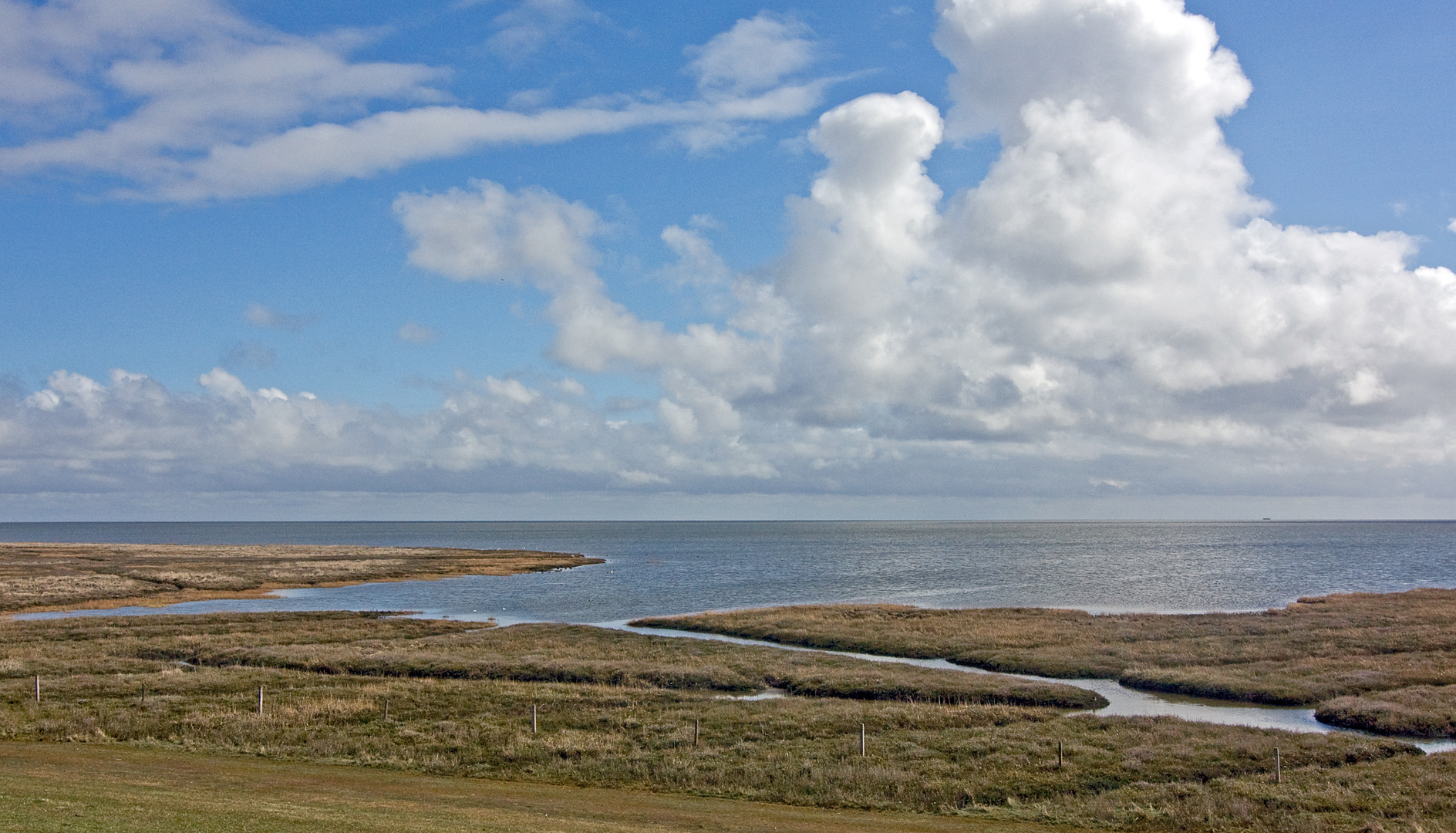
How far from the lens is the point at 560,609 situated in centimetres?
10144

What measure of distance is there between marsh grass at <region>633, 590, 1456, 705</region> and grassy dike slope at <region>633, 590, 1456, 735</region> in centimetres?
11

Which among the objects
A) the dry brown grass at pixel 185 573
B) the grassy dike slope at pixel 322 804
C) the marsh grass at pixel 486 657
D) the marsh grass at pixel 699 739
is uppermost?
the grassy dike slope at pixel 322 804

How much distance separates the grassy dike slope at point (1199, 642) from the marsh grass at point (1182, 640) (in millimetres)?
108

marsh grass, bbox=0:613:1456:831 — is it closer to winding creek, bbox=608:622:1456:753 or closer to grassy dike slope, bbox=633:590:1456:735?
winding creek, bbox=608:622:1456:753

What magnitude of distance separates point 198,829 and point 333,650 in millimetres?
44338

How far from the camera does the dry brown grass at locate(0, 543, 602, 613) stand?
10656cm

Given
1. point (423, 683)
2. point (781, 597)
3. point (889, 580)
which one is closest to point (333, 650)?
point (423, 683)

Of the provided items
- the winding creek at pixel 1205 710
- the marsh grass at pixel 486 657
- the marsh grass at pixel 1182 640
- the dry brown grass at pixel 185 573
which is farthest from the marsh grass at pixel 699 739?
the dry brown grass at pixel 185 573

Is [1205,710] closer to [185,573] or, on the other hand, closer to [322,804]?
[322,804]

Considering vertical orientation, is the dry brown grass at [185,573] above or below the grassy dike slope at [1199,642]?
below

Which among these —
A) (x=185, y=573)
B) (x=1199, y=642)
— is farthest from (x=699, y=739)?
(x=185, y=573)

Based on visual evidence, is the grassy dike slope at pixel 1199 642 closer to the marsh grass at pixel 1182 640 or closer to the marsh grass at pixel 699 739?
the marsh grass at pixel 1182 640

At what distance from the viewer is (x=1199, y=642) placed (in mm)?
66000

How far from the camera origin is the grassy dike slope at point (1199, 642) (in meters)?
51.0
